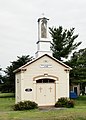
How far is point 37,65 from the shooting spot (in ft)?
94.1

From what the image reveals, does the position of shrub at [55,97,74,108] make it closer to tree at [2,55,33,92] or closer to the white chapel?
the white chapel

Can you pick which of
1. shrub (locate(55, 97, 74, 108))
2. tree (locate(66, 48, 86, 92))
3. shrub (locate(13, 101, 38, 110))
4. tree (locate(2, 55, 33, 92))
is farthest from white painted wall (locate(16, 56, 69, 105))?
tree (locate(2, 55, 33, 92))

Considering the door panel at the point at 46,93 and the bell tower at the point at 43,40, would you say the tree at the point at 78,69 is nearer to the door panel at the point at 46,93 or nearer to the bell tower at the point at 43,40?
the bell tower at the point at 43,40

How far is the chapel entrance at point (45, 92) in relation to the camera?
1131 inches

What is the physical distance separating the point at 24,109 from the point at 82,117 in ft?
26.2

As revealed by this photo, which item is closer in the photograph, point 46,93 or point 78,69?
point 46,93

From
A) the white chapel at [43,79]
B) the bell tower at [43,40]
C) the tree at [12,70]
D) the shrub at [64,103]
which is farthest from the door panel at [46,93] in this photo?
the tree at [12,70]

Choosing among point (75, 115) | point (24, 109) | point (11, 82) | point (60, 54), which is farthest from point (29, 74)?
point (11, 82)

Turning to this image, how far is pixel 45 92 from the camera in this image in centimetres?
2905

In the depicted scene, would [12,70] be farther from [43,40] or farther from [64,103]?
[64,103]

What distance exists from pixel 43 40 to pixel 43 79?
12.2 feet

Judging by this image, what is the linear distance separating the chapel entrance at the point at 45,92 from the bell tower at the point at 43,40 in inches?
102

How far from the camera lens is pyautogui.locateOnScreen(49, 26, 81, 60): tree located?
147 feet

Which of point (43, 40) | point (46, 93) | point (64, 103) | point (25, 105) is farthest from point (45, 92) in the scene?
point (43, 40)
